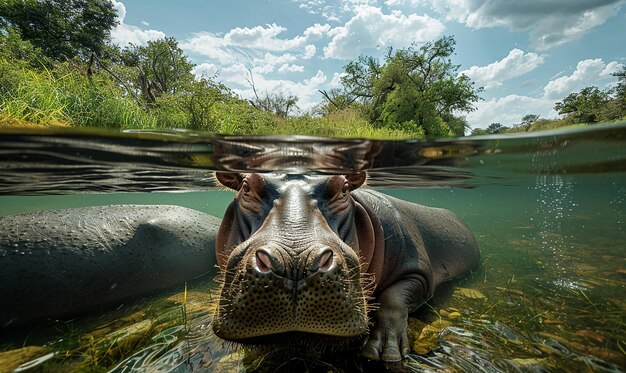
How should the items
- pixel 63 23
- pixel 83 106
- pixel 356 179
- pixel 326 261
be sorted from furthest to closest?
1. pixel 63 23
2. pixel 83 106
3. pixel 356 179
4. pixel 326 261

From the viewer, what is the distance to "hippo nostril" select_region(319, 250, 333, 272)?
1961 mm

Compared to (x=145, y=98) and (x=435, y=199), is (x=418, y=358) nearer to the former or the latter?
(x=145, y=98)

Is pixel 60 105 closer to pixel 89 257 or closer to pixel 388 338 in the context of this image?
pixel 89 257

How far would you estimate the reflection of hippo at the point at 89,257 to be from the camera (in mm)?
4176

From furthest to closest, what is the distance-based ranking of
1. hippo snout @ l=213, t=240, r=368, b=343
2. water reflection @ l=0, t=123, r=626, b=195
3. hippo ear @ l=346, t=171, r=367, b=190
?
water reflection @ l=0, t=123, r=626, b=195 → hippo ear @ l=346, t=171, r=367, b=190 → hippo snout @ l=213, t=240, r=368, b=343

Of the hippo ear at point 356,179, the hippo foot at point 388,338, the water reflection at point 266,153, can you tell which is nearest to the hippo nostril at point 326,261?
the hippo foot at point 388,338

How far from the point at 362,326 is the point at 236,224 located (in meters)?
1.56

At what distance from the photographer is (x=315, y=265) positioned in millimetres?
1940

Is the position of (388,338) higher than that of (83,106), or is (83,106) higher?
(83,106)

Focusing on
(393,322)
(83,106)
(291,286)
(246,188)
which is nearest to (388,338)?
(393,322)

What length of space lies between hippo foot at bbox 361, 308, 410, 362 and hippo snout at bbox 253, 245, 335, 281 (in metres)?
1.08

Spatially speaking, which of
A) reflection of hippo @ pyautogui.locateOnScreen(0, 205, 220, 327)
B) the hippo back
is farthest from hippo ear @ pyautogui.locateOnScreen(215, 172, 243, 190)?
reflection of hippo @ pyautogui.locateOnScreen(0, 205, 220, 327)

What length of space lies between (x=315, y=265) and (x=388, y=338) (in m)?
1.27

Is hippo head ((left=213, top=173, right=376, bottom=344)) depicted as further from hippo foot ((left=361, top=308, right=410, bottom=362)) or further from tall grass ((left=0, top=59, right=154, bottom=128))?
tall grass ((left=0, top=59, right=154, bottom=128))
